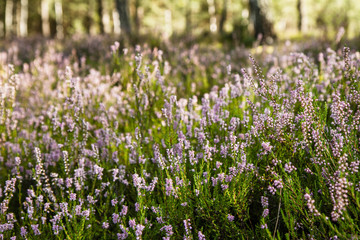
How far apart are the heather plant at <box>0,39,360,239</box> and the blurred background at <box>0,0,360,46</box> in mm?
4663

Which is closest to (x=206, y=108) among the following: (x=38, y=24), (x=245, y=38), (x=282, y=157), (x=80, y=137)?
(x=282, y=157)

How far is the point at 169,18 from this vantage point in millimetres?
30672

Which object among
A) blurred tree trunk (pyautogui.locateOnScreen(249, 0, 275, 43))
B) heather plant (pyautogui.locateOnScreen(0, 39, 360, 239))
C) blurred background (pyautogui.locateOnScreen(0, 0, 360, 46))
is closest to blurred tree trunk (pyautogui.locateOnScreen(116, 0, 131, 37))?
blurred background (pyautogui.locateOnScreen(0, 0, 360, 46))

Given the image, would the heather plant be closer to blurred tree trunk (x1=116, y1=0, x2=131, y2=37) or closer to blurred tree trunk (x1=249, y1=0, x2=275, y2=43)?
blurred tree trunk (x1=249, y1=0, x2=275, y2=43)

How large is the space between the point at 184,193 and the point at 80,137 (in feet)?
5.19

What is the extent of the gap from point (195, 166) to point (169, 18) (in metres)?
30.8

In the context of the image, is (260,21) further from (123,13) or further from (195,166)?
(195,166)

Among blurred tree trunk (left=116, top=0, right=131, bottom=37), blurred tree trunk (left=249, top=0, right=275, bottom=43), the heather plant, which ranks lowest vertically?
the heather plant

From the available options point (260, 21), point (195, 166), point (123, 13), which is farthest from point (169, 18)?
point (195, 166)

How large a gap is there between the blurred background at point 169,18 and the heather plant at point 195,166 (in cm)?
466

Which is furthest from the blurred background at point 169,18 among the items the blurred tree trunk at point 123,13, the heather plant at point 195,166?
the heather plant at point 195,166

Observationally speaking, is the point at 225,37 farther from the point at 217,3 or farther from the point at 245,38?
the point at 217,3

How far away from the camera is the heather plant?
5.48 ft

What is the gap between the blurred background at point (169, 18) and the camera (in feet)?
32.2
